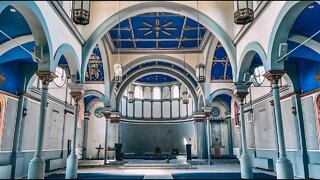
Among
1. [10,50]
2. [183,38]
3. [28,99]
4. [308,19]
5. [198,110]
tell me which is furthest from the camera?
[198,110]

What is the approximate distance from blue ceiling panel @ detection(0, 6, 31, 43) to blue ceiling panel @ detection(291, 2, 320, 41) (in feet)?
25.3

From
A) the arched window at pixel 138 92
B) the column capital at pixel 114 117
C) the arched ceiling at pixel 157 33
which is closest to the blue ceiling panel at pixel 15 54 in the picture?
the arched ceiling at pixel 157 33

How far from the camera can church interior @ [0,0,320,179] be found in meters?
7.13

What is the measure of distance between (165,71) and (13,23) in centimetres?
1222

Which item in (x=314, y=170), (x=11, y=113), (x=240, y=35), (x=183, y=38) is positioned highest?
(x=183, y=38)

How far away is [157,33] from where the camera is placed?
14211 millimetres

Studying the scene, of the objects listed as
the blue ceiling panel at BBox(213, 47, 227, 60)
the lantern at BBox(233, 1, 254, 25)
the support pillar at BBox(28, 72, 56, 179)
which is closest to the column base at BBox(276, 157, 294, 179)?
the lantern at BBox(233, 1, 254, 25)

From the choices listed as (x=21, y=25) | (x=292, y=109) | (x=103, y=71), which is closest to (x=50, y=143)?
(x=103, y=71)

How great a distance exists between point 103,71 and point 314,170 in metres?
11.5

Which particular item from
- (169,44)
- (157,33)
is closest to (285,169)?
(157,33)

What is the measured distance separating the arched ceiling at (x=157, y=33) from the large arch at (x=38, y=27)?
6.00 m

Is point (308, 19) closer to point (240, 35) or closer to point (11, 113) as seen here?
point (240, 35)

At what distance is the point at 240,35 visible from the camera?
31.3 feet

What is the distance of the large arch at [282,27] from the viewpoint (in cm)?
613
